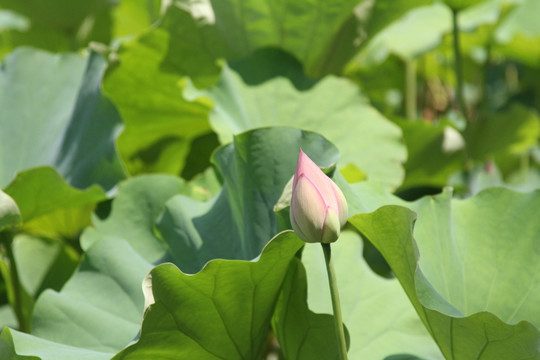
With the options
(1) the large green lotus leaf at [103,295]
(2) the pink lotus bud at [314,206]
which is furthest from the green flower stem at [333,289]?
(1) the large green lotus leaf at [103,295]

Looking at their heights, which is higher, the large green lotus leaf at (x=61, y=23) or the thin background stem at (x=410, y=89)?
the large green lotus leaf at (x=61, y=23)

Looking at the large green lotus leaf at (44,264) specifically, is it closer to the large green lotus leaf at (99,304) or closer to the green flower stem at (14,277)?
the green flower stem at (14,277)

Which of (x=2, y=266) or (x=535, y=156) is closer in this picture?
(x=2, y=266)

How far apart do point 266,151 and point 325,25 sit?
0.44 m

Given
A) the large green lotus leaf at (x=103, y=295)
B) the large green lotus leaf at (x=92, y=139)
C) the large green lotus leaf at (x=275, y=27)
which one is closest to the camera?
the large green lotus leaf at (x=103, y=295)

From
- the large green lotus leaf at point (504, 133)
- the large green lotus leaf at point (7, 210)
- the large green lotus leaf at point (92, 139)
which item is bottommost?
the large green lotus leaf at point (504, 133)

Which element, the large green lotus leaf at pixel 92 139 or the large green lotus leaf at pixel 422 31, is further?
the large green lotus leaf at pixel 422 31

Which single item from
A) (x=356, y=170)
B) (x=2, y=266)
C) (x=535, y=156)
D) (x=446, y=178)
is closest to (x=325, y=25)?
(x=356, y=170)

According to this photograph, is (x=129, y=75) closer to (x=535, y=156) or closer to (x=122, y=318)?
(x=122, y=318)

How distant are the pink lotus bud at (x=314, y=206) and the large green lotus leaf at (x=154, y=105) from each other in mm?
523

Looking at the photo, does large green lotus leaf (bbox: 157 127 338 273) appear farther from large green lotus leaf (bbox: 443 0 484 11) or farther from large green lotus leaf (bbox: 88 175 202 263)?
large green lotus leaf (bbox: 443 0 484 11)

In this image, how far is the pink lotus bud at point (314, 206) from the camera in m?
0.63

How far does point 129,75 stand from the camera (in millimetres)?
1307

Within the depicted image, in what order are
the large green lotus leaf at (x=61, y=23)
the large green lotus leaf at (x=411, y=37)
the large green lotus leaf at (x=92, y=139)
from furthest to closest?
the large green lotus leaf at (x=411, y=37) < the large green lotus leaf at (x=61, y=23) < the large green lotus leaf at (x=92, y=139)
